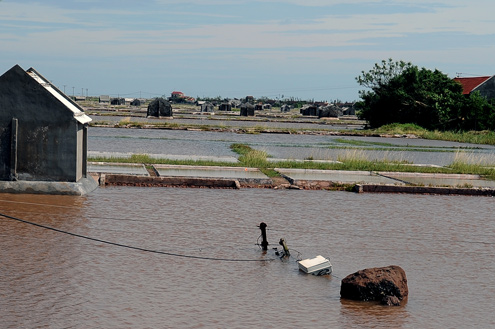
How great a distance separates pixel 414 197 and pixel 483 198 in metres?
1.88

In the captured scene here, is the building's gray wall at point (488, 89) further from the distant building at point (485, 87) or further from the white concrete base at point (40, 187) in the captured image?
the white concrete base at point (40, 187)

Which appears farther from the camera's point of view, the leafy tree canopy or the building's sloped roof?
the leafy tree canopy

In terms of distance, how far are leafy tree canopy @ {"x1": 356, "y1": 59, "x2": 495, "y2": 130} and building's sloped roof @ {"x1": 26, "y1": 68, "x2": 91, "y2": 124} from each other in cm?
4571

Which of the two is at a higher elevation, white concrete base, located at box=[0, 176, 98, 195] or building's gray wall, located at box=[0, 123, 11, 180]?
building's gray wall, located at box=[0, 123, 11, 180]

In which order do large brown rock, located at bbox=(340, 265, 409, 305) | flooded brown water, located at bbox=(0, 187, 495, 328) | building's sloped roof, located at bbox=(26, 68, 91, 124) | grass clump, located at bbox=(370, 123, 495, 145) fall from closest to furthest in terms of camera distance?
flooded brown water, located at bbox=(0, 187, 495, 328)
large brown rock, located at bbox=(340, 265, 409, 305)
building's sloped roof, located at bbox=(26, 68, 91, 124)
grass clump, located at bbox=(370, 123, 495, 145)

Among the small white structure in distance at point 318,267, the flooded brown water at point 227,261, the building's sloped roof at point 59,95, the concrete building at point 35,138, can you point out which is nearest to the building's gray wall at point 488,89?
the flooded brown water at point 227,261

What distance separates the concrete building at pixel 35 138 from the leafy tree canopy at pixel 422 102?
46.6 metres

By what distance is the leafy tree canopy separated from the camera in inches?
2243

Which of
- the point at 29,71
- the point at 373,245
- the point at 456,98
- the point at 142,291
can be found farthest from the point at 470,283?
the point at 456,98

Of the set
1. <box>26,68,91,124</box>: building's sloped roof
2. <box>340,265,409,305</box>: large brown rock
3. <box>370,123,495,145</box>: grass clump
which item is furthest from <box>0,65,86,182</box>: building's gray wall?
<box>370,123,495,145</box>: grass clump

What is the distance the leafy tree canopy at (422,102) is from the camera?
5697 centimetres

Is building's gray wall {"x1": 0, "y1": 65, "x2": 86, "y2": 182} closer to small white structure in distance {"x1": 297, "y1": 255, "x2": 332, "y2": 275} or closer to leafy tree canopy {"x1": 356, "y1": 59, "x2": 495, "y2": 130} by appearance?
small white structure in distance {"x1": 297, "y1": 255, "x2": 332, "y2": 275}

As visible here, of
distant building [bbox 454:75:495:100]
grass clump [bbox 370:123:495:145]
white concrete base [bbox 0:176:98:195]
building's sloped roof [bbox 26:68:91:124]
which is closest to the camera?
white concrete base [bbox 0:176:98:195]

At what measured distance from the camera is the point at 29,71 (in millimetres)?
15875
